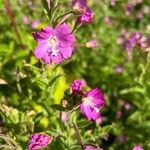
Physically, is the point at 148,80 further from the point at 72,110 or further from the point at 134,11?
the point at 134,11

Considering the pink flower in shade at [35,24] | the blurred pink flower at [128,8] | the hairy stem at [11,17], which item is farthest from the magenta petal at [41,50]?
the blurred pink flower at [128,8]

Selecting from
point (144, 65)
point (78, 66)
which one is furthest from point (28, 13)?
point (144, 65)

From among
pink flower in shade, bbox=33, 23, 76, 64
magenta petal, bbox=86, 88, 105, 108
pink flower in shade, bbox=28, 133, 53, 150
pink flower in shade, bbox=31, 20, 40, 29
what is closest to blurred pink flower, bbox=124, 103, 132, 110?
pink flower in shade, bbox=31, 20, 40, 29

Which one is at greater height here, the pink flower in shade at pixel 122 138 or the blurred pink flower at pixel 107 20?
the blurred pink flower at pixel 107 20

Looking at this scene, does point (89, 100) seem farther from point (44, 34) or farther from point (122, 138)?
point (122, 138)

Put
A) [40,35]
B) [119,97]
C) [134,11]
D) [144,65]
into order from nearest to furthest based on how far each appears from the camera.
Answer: [40,35], [144,65], [119,97], [134,11]

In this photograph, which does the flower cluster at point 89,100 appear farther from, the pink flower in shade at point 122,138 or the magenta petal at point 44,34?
the pink flower in shade at point 122,138

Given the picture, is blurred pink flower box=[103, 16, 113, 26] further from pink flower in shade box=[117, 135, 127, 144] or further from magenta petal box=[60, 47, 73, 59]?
magenta petal box=[60, 47, 73, 59]

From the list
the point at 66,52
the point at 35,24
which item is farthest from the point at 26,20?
the point at 66,52
